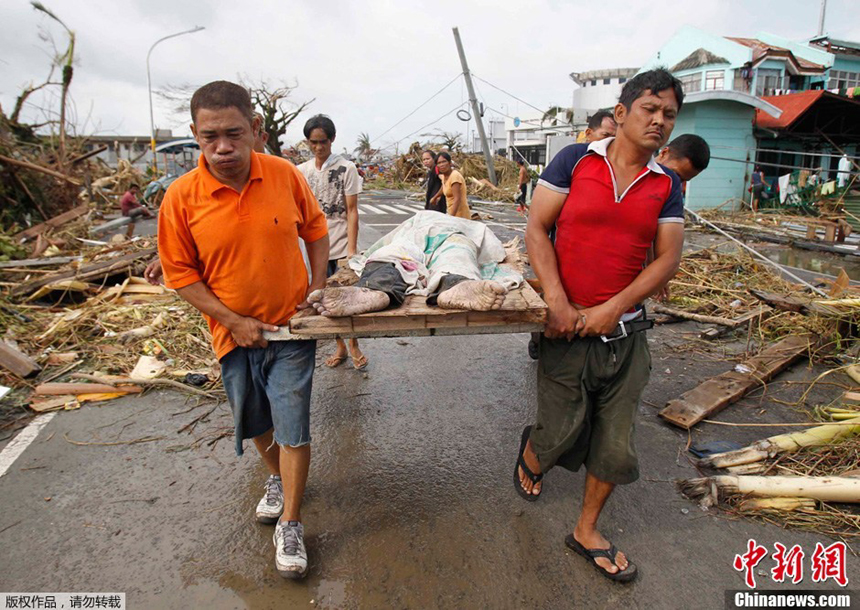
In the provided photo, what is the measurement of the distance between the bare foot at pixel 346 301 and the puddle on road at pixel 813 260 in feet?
27.6

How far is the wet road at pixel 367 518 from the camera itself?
2146 millimetres

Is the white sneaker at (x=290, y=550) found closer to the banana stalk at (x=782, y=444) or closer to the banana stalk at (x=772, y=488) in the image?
the banana stalk at (x=772, y=488)

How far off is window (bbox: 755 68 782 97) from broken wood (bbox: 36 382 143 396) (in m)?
25.6

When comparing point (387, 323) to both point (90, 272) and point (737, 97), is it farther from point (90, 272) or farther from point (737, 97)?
point (737, 97)

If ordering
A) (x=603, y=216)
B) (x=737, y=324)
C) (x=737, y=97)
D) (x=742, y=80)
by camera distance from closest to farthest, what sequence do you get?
1. (x=603, y=216)
2. (x=737, y=324)
3. (x=737, y=97)
4. (x=742, y=80)

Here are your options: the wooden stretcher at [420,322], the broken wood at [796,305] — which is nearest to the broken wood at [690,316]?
the broken wood at [796,305]

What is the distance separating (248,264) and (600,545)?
78.0 inches

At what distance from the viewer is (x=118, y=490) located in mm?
2826

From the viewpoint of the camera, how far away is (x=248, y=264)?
7.11 ft

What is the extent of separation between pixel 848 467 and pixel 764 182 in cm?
1636

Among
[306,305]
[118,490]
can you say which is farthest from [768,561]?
[118,490]

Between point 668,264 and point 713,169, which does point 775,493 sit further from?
point 713,169

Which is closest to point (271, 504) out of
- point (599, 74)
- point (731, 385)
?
point (731, 385)

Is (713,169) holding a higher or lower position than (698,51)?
lower
